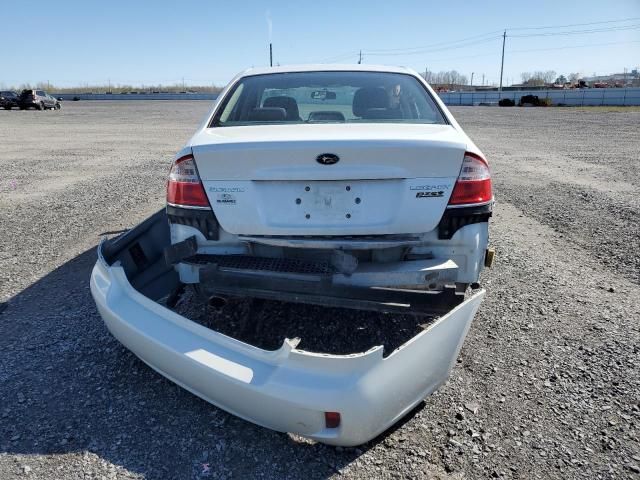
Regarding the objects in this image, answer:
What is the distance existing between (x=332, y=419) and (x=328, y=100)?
113 inches

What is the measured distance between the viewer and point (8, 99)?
128 ft

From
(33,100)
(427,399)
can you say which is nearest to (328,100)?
(427,399)

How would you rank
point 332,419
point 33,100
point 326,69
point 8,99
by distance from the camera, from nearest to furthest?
point 332,419 → point 326,69 → point 33,100 → point 8,99

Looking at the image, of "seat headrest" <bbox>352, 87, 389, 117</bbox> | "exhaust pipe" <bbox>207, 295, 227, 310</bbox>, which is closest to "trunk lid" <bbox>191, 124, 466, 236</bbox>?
"exhaust pipe" <bbox>207, 295, 227, 310</bbox>

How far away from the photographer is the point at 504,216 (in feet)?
20.7

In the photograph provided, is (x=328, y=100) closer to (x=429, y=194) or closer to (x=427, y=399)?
(x=429, y=194)

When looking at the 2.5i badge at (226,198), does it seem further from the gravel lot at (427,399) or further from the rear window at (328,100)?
the gravel lot at (427,399)

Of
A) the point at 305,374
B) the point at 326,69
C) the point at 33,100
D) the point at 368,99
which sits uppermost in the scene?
the point at 33,100

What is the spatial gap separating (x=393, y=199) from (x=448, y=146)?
390mm

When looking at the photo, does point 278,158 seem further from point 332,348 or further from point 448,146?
point 332,348

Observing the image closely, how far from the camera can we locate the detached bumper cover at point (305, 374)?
1973 mm

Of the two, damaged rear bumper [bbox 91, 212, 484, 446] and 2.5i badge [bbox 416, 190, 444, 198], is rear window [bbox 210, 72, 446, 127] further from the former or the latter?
damaged rear bumper [bbox 91, 212, 484, 446]

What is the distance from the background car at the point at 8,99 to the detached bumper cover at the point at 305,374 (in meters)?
45.0

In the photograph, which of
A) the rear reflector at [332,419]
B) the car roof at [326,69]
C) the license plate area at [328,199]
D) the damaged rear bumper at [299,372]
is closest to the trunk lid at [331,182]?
the license plate area at [328,199]
